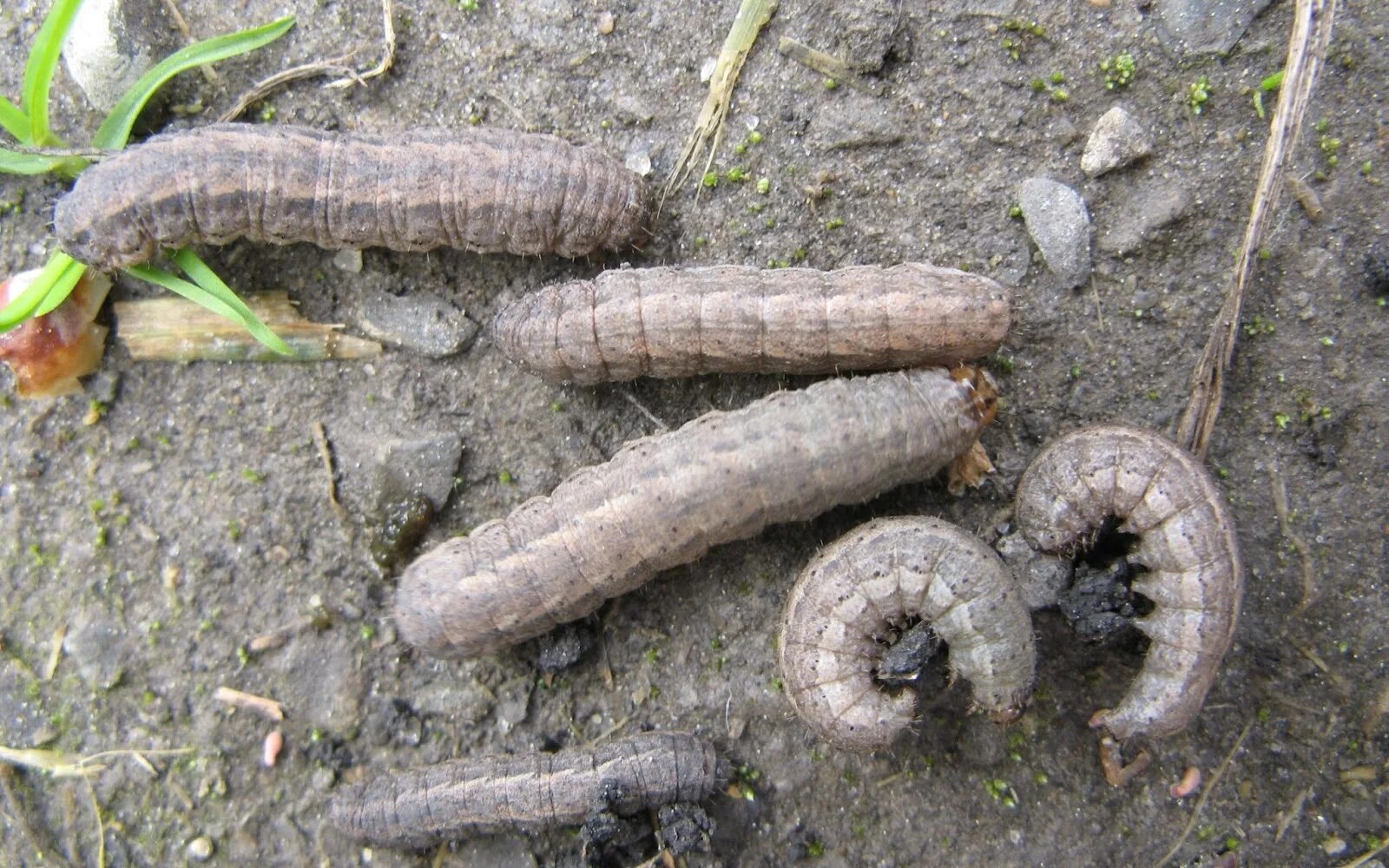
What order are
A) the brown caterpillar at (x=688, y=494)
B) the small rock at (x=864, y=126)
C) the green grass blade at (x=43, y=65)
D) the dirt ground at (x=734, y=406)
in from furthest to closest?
the small rock at (x=864, y=126) < the dirt ground at (x=734, y=406) < the green grass blade at (x=43, y=65) < the brown caterpillar at (x=688, y=494)

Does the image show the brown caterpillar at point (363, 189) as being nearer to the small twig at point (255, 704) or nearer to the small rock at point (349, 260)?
the small rock at point (349, 260)

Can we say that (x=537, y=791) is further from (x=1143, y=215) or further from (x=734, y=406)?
(x=1143, y=215)

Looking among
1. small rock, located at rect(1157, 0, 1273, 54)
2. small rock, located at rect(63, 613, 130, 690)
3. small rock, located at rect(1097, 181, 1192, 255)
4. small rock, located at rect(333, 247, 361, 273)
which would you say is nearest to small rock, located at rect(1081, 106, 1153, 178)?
small rock, located at rect(1097, 181, 1192, 255)

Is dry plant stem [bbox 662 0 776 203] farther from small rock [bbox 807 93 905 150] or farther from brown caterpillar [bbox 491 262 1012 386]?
brown caterpillar [bbox 491 262 1012 386]

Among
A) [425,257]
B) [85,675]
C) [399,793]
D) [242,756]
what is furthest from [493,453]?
[85,675]

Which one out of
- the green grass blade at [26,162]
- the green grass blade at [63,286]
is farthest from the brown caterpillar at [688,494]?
the green grass blade at [26,162]

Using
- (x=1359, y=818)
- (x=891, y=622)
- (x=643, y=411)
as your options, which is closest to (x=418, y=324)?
(x=643, y=411)
